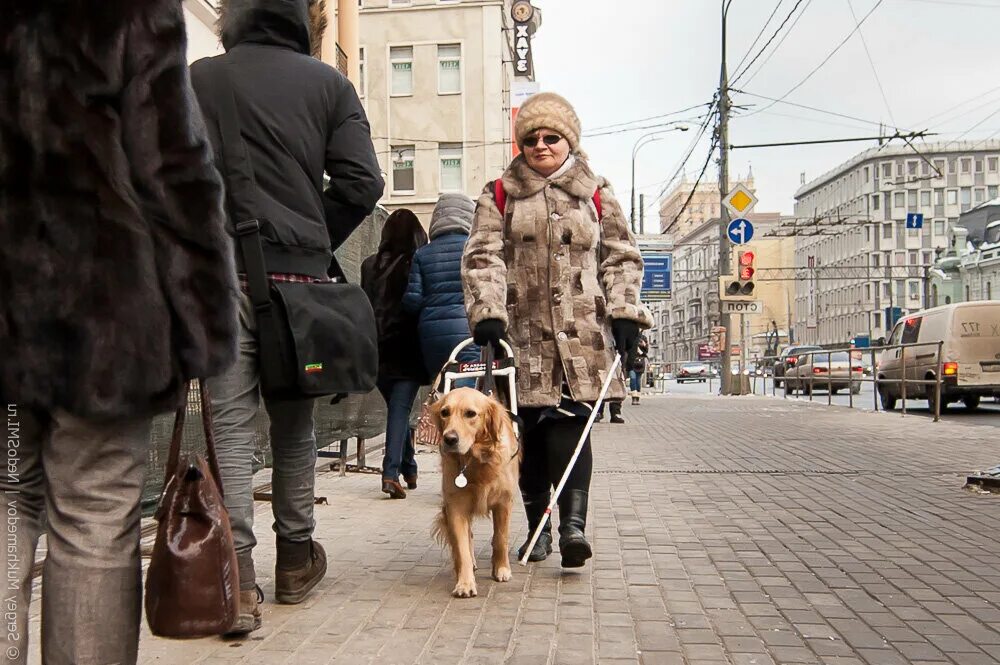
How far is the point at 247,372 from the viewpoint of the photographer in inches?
141

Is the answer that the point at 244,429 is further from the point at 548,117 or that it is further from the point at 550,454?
the point at 548,117

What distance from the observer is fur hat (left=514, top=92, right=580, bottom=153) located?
4.69 metres

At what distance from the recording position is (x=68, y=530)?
2160 millimetres

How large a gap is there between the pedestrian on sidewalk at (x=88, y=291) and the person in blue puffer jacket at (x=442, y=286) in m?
4.22

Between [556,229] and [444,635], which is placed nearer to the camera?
[444,635]

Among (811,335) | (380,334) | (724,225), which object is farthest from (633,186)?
(811,335)

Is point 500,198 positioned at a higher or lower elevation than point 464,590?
higher

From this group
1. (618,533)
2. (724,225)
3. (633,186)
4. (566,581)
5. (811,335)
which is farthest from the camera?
(811,335)

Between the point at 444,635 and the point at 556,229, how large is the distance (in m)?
1.94

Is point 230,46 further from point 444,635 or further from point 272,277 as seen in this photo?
point 444,635

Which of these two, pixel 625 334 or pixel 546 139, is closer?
pixel 625 334

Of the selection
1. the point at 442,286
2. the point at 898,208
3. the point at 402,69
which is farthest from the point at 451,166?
the point at 898,208

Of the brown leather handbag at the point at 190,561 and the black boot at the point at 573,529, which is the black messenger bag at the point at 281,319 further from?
the black boot at the point at 573,529

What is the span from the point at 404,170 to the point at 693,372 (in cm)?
4116
